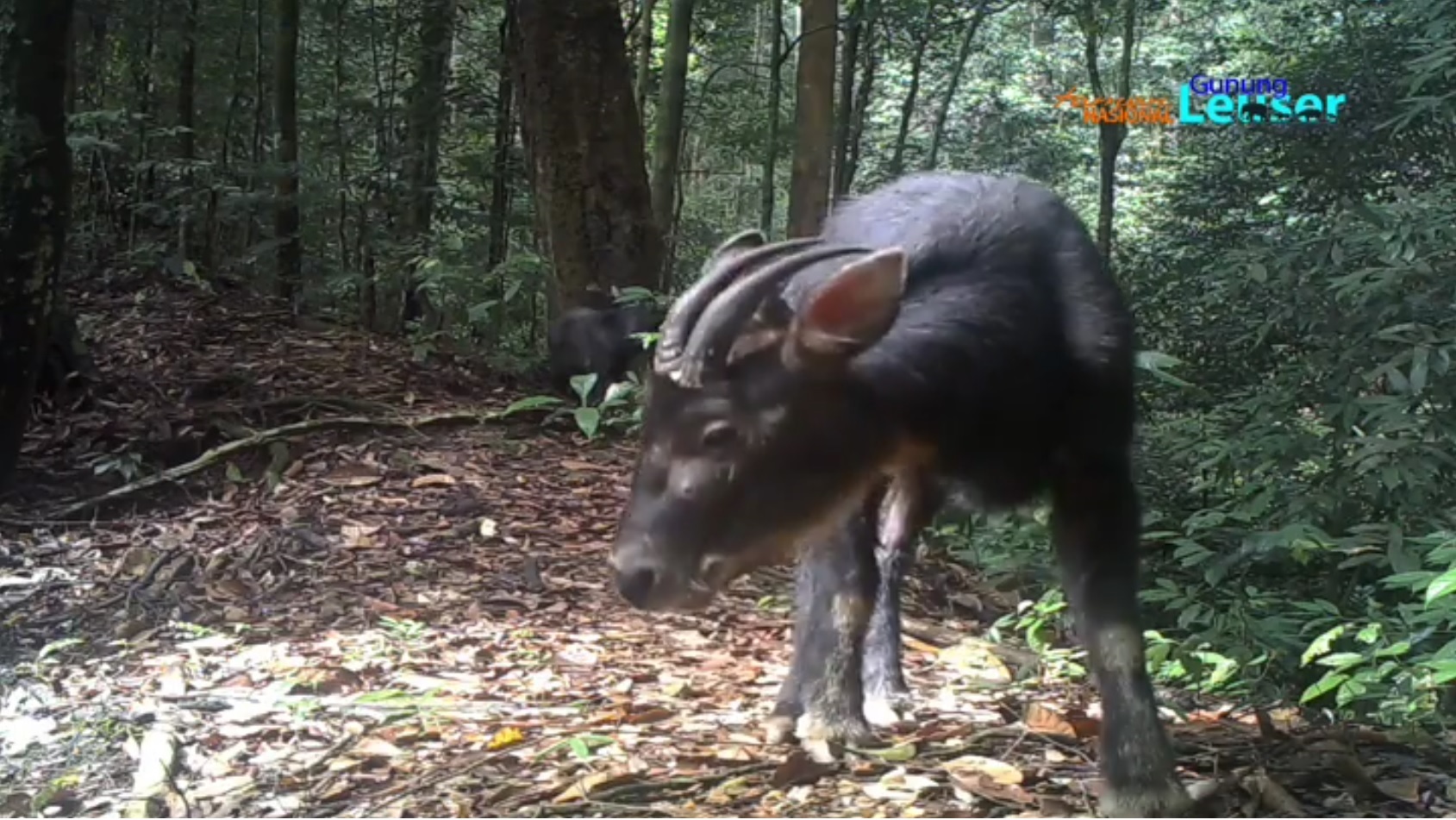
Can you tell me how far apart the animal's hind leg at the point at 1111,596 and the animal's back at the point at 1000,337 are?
81 millimetres

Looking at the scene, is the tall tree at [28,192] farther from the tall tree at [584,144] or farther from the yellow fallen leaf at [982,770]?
the yellow fallen leaf at [982,770]

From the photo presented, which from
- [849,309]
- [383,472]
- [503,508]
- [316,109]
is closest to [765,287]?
[849,309]

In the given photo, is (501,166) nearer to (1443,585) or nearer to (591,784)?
(591,784)

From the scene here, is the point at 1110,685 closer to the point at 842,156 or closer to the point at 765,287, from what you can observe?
the point at 765,287

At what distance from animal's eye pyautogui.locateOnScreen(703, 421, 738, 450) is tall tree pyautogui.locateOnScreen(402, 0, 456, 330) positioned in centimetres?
930

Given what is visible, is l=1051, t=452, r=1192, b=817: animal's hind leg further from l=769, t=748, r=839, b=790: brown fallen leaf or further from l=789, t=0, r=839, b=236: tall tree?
l=789, t=0, r=839, b=236: tall tree

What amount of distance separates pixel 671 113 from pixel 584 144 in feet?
9.07

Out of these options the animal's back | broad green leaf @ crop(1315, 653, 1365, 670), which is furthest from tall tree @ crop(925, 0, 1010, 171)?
the animal's back

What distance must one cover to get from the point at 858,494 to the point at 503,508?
10.3 ft

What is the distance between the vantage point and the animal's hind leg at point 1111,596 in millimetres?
3004

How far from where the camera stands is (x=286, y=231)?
35.6 ft

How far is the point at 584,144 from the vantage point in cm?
732

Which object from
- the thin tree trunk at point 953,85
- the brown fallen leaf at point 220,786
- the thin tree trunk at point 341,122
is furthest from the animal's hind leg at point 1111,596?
the thin tree trunk at point 341,122

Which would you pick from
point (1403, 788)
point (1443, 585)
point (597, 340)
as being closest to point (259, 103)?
point (597, 340)
